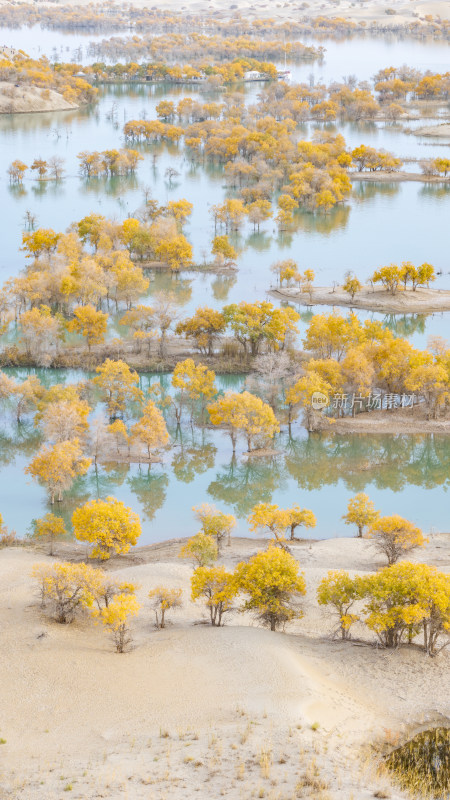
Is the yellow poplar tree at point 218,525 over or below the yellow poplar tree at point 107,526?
below

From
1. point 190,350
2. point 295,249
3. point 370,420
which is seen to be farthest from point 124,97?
point 370,420

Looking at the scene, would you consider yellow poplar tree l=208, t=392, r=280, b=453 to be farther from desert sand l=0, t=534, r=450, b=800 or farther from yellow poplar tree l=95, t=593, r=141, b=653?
yellow poplar tree l=95, t=593, r=141, b=653

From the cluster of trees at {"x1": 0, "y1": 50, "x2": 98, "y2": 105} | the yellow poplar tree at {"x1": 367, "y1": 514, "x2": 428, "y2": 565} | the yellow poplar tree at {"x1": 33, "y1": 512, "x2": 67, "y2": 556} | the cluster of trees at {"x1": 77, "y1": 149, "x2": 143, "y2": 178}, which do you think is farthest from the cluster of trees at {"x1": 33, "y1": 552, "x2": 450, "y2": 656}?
the cluster of trees at {"x1": 0, "y1": 50, "x2": 98, "y2": 105}

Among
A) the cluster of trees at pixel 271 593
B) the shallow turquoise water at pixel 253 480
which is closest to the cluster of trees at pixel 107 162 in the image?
the shallow turquoise water at pixel 253 480

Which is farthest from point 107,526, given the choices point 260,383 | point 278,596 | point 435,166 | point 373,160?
point 373,160

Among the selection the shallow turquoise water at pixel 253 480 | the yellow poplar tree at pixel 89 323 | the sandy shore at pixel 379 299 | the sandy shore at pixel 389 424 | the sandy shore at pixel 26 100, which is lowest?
the shallow turquoise water at pixel 253 480

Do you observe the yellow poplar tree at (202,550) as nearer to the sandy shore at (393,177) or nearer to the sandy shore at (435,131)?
the sandy shore at (393,177)

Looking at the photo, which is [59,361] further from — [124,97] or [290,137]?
[124,97]

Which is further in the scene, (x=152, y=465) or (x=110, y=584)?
(x=152, y=465)

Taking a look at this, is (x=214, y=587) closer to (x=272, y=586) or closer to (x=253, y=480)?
(x=272, y=586)
